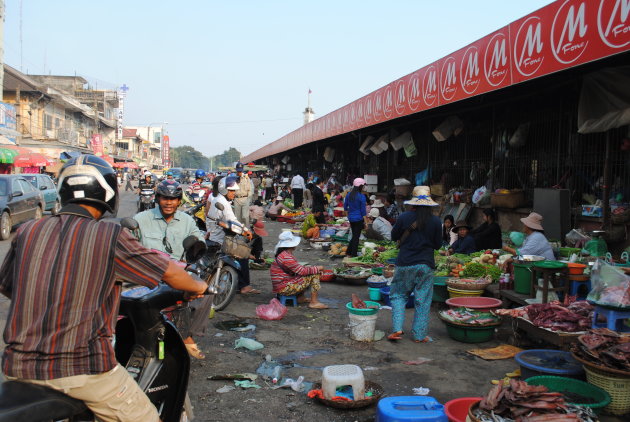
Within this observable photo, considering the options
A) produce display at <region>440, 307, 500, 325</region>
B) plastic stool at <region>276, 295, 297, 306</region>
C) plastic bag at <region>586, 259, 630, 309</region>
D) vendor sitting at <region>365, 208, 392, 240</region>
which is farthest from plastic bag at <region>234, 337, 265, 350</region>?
vendor sitting at <region>365, 208, 392, 240</region>

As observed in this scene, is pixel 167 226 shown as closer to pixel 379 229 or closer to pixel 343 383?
pixel 343 383

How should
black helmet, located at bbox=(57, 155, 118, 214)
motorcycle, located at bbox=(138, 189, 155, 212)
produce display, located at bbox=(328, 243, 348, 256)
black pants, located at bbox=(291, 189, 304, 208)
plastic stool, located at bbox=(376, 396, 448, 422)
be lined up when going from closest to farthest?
black helmet, located at bbox=(57, 155, 118, 214) < plastic stool, located at bbox=(376, 396, 448, 422) < produce display, located at bbox=(328, 243, 348, 256) < motorcycle, located at bbox=(138, 189, 155, 212) < black pants, located at bbox=(291, 189, 304, 208)

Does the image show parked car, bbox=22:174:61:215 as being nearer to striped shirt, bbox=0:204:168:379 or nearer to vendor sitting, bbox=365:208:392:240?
vendor sitting, bbox=365:208:392:240

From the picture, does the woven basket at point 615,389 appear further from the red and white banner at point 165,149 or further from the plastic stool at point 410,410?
the red and white banner at point 165,149

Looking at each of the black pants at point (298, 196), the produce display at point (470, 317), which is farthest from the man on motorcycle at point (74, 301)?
the black pants at point (298, 196)

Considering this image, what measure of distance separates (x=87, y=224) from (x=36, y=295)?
0.36 m

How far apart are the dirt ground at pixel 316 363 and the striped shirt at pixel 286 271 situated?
461 mm

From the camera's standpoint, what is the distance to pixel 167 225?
19.0 ft

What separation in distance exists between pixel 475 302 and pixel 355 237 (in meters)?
5.69

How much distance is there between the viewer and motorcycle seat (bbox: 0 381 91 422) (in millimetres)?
2088

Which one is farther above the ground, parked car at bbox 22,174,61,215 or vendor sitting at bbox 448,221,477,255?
parked car at bbox 22,174,61,215

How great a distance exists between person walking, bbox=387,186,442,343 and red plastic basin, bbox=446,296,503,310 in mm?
787

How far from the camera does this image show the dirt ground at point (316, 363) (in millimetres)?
4672

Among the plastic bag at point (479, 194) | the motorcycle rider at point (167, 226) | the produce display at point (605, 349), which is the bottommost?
the produce display at point (605, 349)
